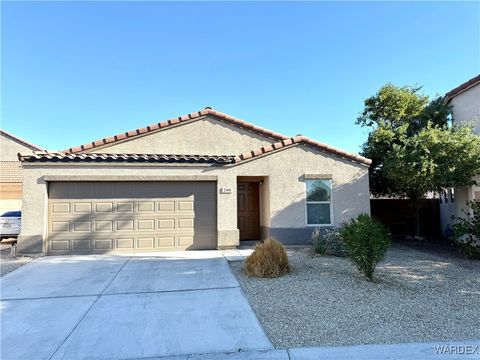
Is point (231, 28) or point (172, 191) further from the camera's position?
point (231, 28)

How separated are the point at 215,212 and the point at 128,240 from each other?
320cm

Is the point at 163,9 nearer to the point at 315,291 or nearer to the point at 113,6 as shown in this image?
the point at 113,6

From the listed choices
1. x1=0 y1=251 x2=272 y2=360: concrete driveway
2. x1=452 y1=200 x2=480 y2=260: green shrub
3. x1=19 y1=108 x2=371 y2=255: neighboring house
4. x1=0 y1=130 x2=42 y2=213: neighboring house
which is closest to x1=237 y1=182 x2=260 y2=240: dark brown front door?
x1=19 y1=108 x2=371 y2=255: neighboring house

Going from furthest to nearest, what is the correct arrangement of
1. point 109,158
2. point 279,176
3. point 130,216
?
point 279,176
point 130,216
point 109,158

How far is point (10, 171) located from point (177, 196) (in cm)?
1648

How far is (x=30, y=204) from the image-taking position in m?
10.2

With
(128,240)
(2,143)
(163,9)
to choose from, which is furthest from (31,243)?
(2,143)

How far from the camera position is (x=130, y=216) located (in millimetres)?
10898

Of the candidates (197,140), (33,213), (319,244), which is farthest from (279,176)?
(33,213)

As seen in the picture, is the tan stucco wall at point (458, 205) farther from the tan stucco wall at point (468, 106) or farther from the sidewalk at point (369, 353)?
the sidewalk at point (369, 353)

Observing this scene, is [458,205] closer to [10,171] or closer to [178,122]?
[178,122]

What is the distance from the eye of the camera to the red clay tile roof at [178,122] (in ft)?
42.7

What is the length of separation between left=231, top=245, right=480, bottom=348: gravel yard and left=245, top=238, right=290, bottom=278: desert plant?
24 centimetres

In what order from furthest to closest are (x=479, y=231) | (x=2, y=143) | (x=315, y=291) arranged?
1. (x=2, y=143)
2. (x=479, y=231)
3. (x=315, y=291)
